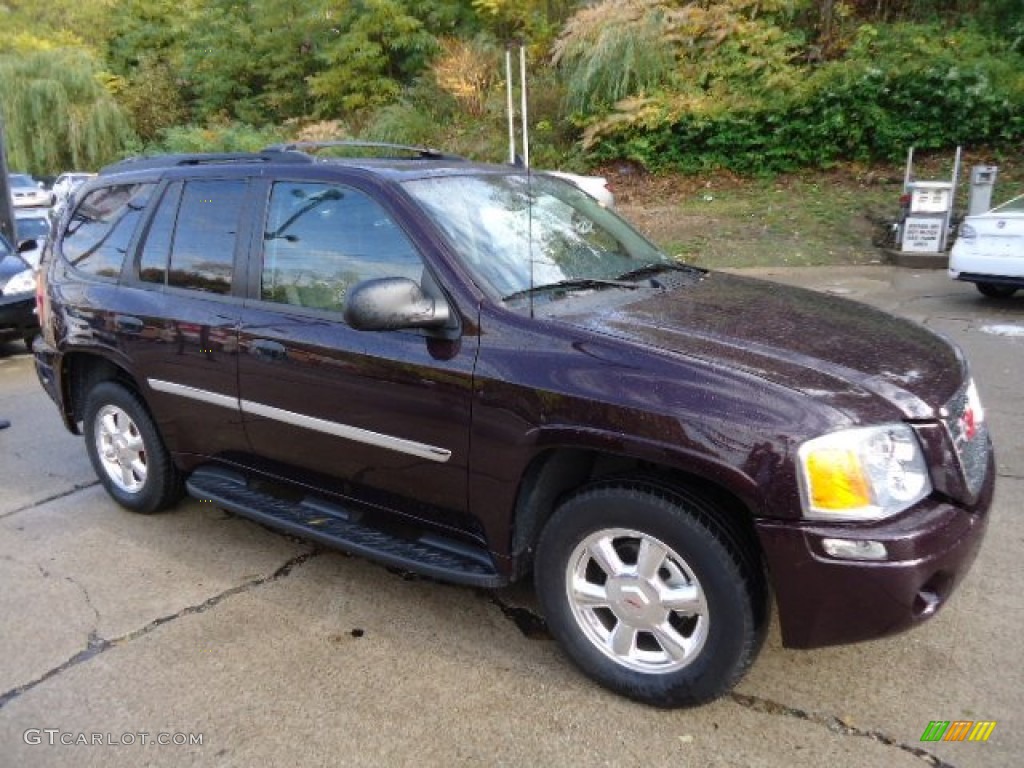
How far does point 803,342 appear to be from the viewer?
2850 mm

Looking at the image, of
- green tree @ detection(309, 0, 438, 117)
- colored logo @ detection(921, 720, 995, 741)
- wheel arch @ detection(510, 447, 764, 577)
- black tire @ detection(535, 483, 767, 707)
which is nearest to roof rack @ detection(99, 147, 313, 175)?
wheel arch @ detection(510, 447, 764, 577)

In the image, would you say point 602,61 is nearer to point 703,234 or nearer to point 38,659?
point 703,234

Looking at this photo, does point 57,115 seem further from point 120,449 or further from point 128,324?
point 128,324

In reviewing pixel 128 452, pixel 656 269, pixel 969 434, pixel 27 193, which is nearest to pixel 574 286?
pixel 656 269

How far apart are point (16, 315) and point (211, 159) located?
218 inches

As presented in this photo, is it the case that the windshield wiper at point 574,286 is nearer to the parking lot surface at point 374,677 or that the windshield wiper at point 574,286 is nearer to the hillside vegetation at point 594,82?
the parking lot surface at point 374,677

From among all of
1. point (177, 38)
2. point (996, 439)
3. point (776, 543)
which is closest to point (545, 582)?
point (776, 543)

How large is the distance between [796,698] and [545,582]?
916mm

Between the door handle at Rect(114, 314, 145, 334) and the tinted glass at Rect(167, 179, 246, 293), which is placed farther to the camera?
the door handle at Rect(114, 314, 145, 334)

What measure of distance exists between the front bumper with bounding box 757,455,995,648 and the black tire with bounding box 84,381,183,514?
3121mm

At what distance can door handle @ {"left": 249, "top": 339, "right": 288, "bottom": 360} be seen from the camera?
345cm

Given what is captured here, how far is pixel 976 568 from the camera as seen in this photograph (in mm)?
3631

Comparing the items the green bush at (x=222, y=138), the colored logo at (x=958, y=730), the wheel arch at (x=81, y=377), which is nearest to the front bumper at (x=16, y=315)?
the wheel arch at (x=81, y=377)

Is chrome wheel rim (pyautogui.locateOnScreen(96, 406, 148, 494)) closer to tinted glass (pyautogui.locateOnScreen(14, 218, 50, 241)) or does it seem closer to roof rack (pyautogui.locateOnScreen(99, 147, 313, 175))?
roof rack (pyautogui.locateOnScreen(99, 147, 313, 175))
